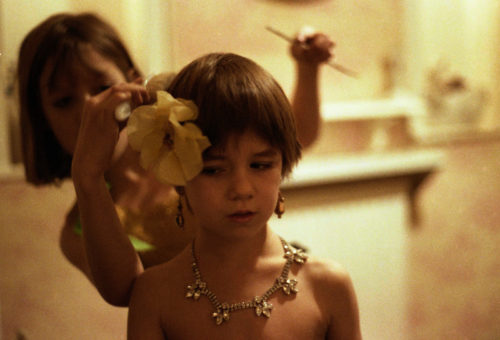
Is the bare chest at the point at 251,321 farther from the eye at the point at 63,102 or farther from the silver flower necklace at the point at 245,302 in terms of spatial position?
the eye at the point at 63,102

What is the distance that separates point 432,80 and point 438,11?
207 millimetres

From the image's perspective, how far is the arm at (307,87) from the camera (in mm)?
830

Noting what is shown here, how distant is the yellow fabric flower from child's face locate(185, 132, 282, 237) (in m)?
0.02

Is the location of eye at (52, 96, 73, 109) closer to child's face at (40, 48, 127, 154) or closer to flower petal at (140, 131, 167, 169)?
child's face at (40, 48, 127, 154)

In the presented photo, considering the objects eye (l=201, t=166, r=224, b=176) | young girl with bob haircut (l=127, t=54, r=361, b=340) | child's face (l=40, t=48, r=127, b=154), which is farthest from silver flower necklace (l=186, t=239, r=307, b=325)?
child's face (l=40, t=48, r=127, b=154)

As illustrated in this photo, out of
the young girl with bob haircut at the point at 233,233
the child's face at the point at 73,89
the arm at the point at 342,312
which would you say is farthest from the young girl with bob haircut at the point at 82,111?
the arm at the point at 342,312

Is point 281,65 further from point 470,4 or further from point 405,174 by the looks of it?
point 470,4

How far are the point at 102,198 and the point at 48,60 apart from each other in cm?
29

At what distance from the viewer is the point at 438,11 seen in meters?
1.63

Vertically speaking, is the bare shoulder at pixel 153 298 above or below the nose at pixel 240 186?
below

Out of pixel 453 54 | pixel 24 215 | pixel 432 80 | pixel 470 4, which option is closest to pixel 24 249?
pixel 24 215

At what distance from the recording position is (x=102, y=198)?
1.96ft

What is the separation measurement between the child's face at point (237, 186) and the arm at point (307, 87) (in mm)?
306

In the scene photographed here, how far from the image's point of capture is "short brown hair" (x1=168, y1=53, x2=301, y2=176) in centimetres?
56
